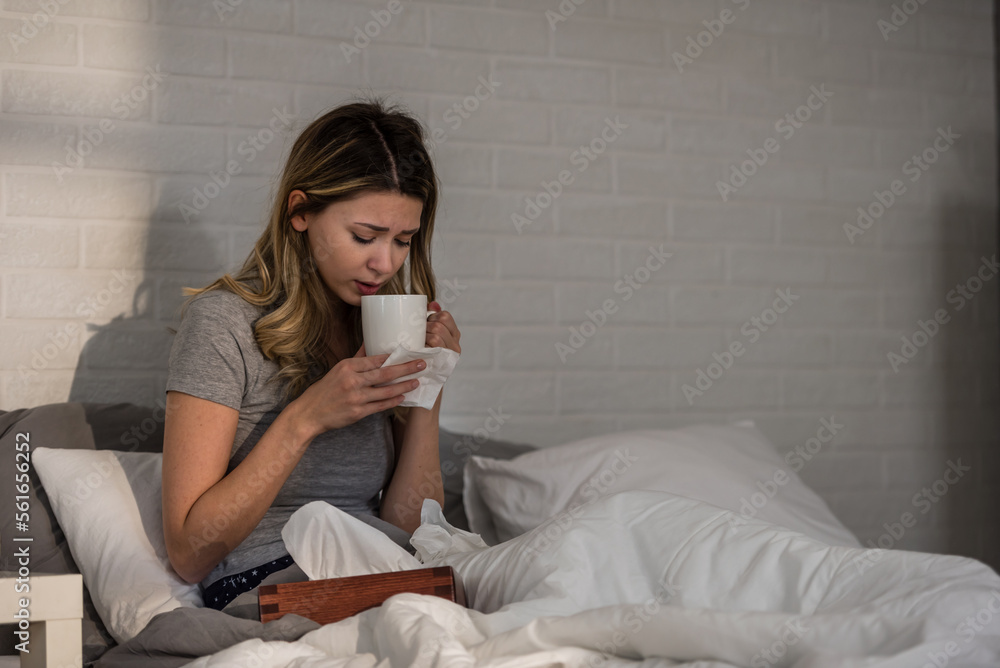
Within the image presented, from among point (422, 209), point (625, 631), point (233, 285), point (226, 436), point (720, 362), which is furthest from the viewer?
point (720, 362)

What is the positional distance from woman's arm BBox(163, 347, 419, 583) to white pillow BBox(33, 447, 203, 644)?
76mm

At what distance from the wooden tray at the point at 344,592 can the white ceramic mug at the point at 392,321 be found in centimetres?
37

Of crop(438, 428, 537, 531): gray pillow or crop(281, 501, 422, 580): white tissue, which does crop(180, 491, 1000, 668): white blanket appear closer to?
crop(281, 501, 422, 580): white tissue

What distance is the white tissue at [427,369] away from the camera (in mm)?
1257

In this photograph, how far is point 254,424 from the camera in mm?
1394

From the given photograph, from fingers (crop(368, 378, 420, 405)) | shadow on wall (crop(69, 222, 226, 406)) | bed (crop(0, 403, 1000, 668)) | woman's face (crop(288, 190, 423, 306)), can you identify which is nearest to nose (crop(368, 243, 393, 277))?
woman's face (crop(288, 190, 423, 306))

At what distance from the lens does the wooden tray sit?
100cm

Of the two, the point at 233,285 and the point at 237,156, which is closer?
the point at 233,285

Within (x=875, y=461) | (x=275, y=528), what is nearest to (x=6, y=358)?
(x=275, y=528)

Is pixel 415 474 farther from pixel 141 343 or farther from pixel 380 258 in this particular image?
pixel 141 343

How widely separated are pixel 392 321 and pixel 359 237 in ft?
0.67

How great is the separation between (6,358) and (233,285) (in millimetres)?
655

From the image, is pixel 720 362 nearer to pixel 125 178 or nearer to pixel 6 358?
pixel 125 178

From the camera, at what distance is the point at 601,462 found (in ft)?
5.53
